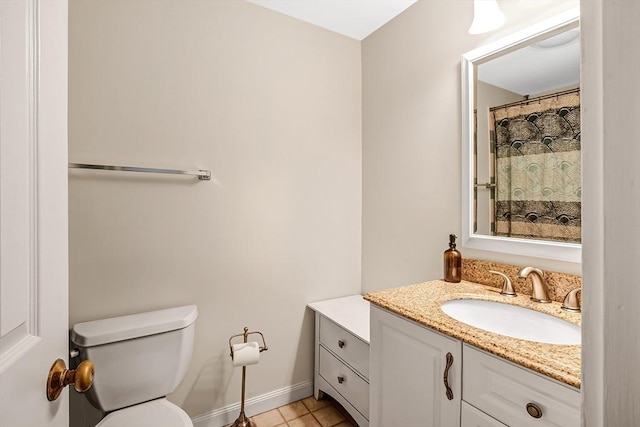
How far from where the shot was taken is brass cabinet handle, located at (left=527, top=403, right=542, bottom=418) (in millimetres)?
767

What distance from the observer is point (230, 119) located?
→ 1.76 meters

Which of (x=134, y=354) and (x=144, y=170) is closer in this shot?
(x=134, y=354)

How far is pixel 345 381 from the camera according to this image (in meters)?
1.73

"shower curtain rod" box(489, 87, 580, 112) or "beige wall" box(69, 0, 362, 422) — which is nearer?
"shower curtain rod" box(489, 87, 580, 112)

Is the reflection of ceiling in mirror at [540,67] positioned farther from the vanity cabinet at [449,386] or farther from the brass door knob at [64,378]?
the brass door knob at [64,378]

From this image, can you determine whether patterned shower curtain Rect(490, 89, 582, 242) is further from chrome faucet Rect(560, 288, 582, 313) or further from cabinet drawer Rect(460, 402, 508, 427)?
cabinet drawer Rect(460, 402, 508, 427)

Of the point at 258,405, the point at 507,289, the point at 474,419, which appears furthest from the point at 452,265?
the point at 258,405

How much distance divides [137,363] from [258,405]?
2.65ft

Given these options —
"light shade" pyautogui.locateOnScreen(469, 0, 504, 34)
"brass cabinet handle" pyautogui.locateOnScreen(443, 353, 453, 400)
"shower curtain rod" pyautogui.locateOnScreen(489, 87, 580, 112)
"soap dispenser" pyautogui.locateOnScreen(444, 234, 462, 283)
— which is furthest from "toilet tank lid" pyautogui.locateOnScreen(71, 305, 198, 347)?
"light shade" pyautogui.locateOnScreen(469, 0, 504, 34)

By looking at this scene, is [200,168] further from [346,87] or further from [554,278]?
[554,278]

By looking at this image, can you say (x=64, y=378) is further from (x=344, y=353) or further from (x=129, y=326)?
(x=344, y=353)

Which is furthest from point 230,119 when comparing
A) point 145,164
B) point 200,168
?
point 145,164

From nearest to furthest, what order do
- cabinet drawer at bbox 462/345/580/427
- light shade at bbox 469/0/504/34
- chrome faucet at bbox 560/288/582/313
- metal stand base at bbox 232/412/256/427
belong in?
cabinet drawer at bbox 462/345/580/427, chrome faucet at bbox 560/288/582/313, light shade at bbox 469/0/504/34, metal stand base at bbox 232/412/256/427

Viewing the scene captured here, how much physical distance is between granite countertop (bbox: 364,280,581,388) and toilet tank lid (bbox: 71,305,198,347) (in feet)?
2.91
